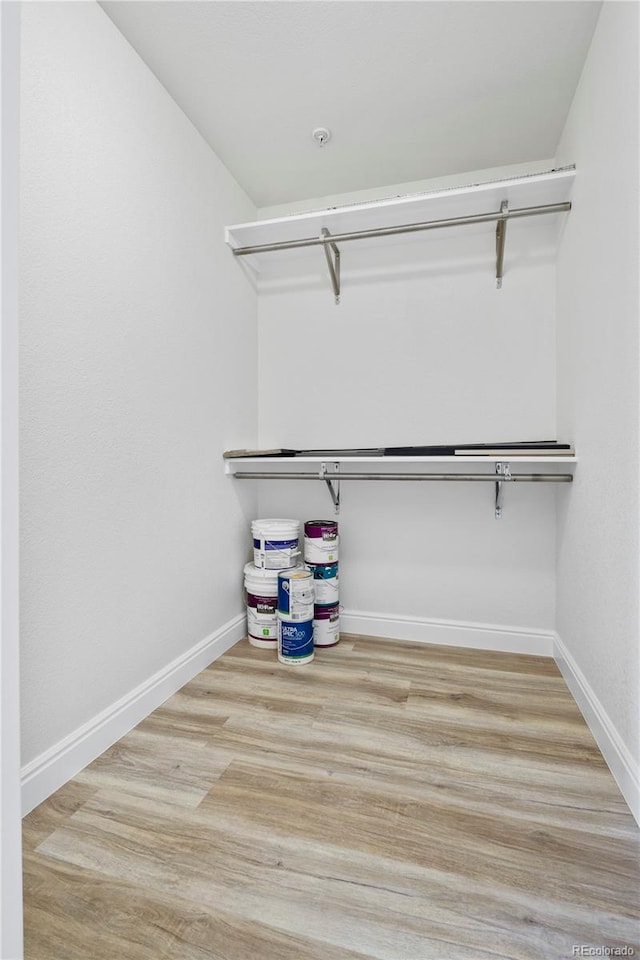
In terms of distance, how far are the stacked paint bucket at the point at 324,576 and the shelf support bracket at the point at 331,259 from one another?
109 centimetres

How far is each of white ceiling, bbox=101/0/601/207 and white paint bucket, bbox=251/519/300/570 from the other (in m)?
1.56

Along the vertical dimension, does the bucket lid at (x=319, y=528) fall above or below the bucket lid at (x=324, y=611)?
above

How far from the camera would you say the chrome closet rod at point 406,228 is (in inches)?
70.1

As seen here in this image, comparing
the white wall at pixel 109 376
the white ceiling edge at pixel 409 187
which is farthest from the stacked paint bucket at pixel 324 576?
the white ceiling edge at pixel 409 187

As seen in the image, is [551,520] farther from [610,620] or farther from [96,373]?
[96,373]

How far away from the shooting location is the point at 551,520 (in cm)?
204

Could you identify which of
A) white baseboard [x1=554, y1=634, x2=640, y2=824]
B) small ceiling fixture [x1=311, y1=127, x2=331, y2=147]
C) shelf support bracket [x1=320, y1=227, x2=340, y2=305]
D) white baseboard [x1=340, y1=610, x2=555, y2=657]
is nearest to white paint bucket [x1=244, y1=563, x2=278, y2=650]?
white baseboard [x1=340, y1=610, x2=555, y2=657]

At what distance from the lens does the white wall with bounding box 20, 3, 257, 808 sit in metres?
1.19

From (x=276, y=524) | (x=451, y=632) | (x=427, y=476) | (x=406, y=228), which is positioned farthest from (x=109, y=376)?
(x=451, y=632)

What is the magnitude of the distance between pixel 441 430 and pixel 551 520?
60cm

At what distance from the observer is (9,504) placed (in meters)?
0.51

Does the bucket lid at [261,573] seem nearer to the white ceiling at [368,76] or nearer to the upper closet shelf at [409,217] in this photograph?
the upper closet shelf at [409,217]

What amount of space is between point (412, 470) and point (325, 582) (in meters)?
0.64

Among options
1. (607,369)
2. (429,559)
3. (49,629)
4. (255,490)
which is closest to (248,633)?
(255,490)
